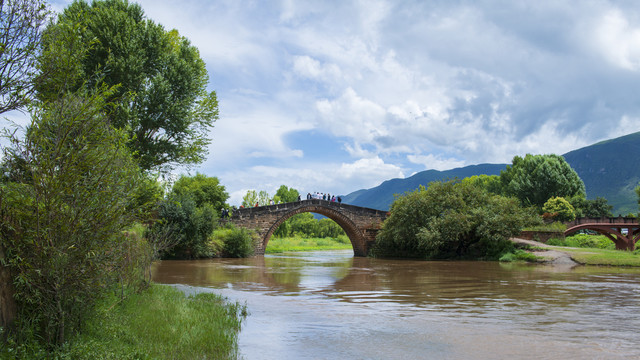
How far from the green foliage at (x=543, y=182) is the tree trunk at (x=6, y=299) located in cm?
5790

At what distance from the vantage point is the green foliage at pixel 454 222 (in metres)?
27.0

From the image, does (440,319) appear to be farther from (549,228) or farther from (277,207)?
(549,228)

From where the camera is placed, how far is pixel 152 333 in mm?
6469

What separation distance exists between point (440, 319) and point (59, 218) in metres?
6.52

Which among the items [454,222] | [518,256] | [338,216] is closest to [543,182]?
[338,216]

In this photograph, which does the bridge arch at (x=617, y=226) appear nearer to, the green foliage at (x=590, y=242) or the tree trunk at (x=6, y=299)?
the green foliage at (x=590, y=242)

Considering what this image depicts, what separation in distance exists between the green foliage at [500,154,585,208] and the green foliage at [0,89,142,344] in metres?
57.1

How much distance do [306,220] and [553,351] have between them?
72.7 m

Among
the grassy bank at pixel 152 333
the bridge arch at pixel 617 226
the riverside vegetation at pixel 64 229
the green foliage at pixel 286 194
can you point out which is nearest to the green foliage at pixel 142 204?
the riverside vegetation at pixel 64 229

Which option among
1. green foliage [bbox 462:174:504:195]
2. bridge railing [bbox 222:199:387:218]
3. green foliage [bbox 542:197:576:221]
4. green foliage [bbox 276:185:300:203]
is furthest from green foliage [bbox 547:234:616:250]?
green foliage [bbox 276:185:300:203]

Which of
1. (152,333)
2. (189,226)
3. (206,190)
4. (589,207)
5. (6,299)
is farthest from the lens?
(589,207)

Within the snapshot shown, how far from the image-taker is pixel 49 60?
5867mm

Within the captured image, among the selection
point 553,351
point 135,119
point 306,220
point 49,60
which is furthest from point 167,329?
point 306,220

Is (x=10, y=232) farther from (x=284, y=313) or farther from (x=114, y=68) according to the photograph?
(x=114, y=68)
